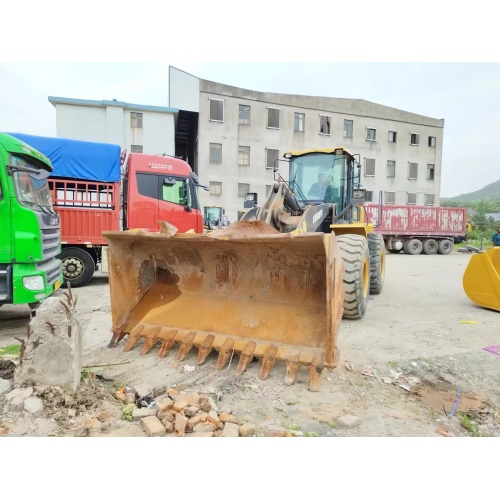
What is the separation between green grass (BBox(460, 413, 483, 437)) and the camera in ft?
8.64

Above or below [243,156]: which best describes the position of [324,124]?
above

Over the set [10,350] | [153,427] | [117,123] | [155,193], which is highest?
[117,123]

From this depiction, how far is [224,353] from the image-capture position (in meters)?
3.44

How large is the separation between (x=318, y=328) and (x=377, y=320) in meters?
2.27

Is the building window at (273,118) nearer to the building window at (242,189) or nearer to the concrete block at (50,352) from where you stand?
the building window at (242,189)

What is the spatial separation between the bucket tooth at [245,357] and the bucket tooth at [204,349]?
0.35 meters

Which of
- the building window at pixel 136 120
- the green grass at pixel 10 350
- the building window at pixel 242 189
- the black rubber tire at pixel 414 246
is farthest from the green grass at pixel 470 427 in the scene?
the building window at pixel 242 189

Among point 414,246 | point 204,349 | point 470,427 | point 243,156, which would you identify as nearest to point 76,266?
point 204,349

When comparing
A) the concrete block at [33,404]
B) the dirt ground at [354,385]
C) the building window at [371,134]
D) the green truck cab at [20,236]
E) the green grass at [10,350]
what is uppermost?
the building window at [371,134]

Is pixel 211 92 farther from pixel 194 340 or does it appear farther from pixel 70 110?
pixel 194 340

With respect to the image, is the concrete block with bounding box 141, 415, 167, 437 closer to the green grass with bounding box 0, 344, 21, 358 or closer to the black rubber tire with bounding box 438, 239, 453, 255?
the green grass with bounding box 0, 344, 21, 358

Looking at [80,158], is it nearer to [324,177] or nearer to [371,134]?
[324,177]

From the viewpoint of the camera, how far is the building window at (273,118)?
26.4 metres

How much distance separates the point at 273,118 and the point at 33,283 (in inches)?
957
